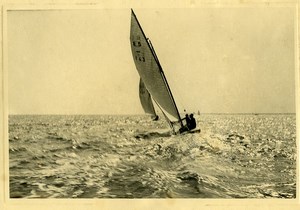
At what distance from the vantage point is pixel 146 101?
112cm

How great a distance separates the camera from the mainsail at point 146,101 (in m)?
1.12

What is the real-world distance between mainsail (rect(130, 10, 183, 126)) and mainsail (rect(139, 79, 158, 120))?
1cm

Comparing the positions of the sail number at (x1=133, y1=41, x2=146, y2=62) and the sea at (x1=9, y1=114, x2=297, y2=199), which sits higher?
the sail number at (x1=133, y1=41, x2=146, y2=62)

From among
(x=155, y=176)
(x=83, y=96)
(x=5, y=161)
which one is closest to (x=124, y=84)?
Result: (x=83, y=96)

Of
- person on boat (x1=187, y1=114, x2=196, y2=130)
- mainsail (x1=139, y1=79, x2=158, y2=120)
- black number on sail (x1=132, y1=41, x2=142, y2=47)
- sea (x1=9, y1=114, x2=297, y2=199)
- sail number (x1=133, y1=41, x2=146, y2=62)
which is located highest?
black number on sail (x1=132, y1=41, x2=142, y2=47)

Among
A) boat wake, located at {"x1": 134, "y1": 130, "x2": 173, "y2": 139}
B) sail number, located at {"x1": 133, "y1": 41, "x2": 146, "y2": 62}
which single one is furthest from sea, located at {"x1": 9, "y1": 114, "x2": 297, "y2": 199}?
sail number, located at {"x1": 133, "y1": 41, "x2": 146, "y2": 62}

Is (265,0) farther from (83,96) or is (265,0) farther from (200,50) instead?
(83,96)

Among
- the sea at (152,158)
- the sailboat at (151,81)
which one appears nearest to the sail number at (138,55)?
the sailboat at (151,81)

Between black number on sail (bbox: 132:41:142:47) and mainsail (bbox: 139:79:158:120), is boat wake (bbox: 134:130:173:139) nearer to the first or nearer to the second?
mainsail (bbox: 139:79:158:120)

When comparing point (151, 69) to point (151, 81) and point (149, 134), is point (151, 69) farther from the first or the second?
point (149, 134)

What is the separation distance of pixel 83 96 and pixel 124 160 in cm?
18

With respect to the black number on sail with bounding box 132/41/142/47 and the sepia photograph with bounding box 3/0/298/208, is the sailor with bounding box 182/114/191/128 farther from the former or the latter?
the black number on sail with bounding box 132/41/142/47

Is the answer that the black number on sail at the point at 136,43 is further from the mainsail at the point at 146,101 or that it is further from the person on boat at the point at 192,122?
the person on boat at the point at 192,122

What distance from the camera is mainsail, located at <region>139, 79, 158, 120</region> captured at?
3.66ft
